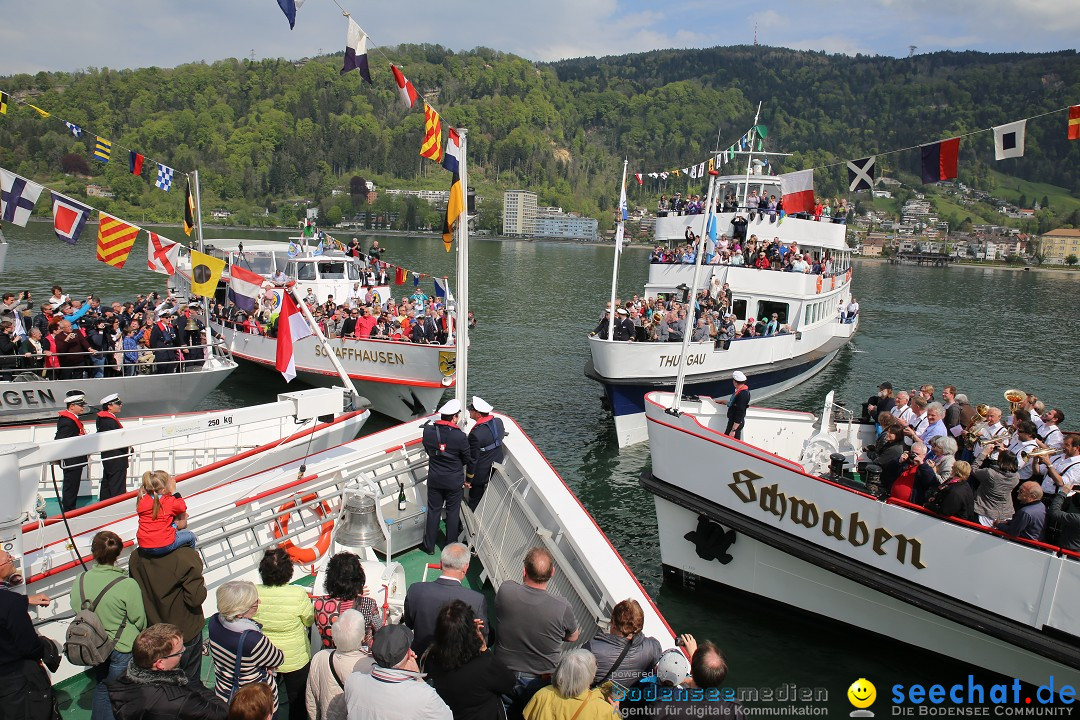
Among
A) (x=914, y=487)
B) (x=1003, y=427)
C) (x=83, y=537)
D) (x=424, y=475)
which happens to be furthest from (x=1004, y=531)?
(x=83, y=537)

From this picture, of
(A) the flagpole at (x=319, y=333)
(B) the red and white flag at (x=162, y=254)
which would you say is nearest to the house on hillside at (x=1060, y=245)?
(B) the red and white flag at (x=162, y=254)

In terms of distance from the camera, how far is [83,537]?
6.38 meters

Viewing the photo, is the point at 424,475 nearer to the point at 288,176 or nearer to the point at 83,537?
the point at 83,537

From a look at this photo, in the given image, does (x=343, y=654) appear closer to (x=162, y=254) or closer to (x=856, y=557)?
(x=856, y=557)

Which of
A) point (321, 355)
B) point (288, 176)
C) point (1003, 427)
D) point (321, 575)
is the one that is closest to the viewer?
point (321, 575)

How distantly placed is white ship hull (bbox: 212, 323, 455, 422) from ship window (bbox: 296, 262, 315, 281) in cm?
404

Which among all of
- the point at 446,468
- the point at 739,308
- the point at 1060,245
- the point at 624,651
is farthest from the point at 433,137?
the point at 1060,245

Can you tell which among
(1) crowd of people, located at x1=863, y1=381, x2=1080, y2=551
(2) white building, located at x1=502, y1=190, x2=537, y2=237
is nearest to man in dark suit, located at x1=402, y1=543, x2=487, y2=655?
(1) crowd of people, located at x1=863, y1=381, x2=1080, y2=551

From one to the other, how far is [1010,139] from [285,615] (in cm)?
1023

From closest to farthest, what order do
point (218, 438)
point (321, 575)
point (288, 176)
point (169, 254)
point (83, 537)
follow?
point (321, 575), point (83, 537), point (218, 438), point (169, 254), point (288, 176)

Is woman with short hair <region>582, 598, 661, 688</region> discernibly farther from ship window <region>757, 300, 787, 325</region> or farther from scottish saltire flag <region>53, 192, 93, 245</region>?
ship window <region>757, 300, 787, 325</region>

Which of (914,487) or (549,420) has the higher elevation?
(914,487)

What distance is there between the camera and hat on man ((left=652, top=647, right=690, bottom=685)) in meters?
3.79

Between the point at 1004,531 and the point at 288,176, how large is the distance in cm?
18135
